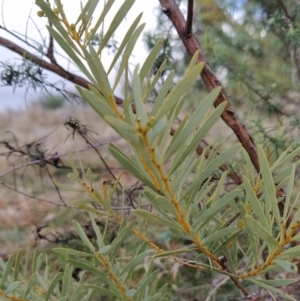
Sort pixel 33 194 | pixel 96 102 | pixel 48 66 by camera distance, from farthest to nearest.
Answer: pixel 33 194, pixel 48 66, pixel 96 102

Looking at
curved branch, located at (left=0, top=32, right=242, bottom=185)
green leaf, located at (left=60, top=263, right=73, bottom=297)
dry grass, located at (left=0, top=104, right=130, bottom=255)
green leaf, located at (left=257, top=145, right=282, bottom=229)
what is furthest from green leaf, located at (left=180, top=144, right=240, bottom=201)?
dry grass, located at (left=0, top=104, right=130, bottom=255)

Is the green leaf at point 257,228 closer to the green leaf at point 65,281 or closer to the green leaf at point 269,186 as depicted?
the green leaf at point 269,186

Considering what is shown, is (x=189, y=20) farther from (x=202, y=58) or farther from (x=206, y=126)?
(x=206, y=126)

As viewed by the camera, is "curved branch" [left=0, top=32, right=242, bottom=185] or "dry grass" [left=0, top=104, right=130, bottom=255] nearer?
"curved branch" [left=0, top=32, right=242, bottom=185]

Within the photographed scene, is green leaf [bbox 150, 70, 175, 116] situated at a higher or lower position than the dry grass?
lower

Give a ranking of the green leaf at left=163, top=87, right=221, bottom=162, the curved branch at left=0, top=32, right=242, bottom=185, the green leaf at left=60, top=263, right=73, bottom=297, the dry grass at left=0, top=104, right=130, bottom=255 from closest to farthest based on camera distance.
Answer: the green leaf at left=163, top=87, right=221, bottom=162 → the green leaf at left=60, top=263, right=73, bottom=297 → the curved branch at left=0, top=32, right=242, bottom=185 → the dry grass at left=0, top=104, right=130, bottom=255

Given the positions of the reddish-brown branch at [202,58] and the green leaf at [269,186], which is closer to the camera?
the green leaf at [269,186]

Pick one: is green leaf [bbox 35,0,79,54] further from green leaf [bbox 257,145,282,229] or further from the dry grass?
the dry grass

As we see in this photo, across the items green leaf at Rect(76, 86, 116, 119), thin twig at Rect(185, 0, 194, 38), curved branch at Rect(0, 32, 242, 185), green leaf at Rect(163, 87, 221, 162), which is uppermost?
curved branch at Rect(0, 32, 242, 185)

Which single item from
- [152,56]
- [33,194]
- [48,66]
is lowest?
[152,56]

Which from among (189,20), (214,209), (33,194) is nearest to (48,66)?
(189,20)

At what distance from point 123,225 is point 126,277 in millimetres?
61

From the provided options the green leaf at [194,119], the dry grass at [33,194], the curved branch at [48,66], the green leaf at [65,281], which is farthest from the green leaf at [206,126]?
the dry grass at [33,194]

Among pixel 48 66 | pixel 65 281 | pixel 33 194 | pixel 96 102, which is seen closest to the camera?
pixel 96 102
